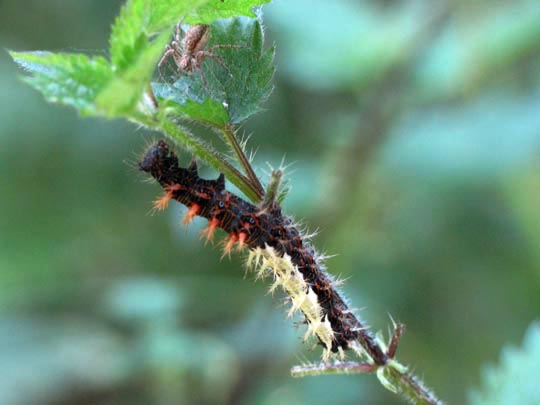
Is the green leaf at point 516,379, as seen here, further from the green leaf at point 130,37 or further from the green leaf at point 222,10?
the green leaf at point 130,37

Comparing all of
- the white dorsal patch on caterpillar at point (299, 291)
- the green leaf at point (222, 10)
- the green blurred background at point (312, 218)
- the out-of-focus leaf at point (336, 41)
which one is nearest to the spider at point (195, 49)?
the green leaf at point (222, 10)

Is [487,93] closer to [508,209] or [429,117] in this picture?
[429,117]

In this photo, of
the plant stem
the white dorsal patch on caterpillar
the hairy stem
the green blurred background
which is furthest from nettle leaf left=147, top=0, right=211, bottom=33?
the green blurred background

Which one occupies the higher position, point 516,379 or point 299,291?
point 299,291

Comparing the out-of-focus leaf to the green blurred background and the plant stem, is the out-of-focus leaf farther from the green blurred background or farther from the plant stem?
the plant stem

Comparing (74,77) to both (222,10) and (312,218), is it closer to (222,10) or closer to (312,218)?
(222,10)

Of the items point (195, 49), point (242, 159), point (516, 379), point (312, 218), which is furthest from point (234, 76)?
point (312, 218)
